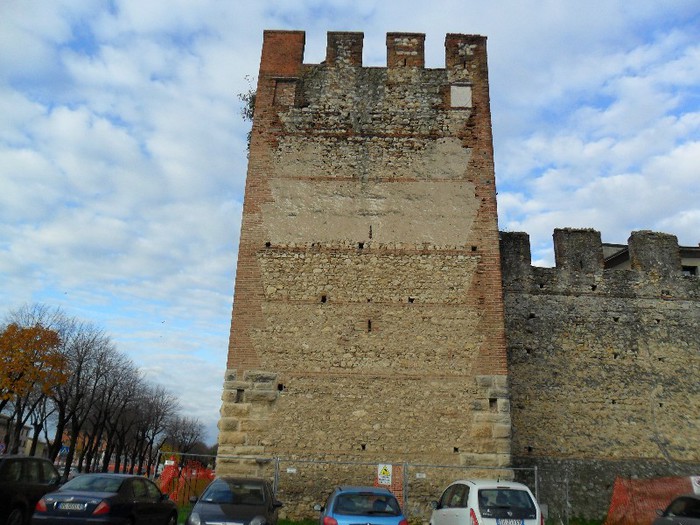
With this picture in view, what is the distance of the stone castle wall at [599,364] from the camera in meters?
15.3

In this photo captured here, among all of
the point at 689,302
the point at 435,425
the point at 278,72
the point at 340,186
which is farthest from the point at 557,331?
the point at 278,72

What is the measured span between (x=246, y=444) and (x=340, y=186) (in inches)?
261

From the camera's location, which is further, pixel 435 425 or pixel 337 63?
pixel 337 63

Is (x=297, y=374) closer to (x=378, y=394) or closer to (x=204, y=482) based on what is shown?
(x=378, y=394)

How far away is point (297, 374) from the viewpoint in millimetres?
12680

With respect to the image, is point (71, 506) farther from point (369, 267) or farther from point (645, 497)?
point (645, 497)

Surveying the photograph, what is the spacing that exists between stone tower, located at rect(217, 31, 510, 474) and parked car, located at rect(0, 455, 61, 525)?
3.55m

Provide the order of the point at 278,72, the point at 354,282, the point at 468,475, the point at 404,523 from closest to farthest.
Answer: the point at 404,523, the point at 468,475, the point at 354,282, the point at 278,72

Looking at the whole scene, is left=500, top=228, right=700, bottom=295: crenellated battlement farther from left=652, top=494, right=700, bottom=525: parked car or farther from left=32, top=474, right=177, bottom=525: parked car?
left=32, top=474, right=177, bottom=525: parked car

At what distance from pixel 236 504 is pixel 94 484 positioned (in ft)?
7.48

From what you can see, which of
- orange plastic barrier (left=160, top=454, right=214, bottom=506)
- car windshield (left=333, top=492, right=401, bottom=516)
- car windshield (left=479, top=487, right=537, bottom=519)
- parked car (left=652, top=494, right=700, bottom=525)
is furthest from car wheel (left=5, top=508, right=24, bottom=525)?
parked car (left=652, top=494, right=700, bottom=525)

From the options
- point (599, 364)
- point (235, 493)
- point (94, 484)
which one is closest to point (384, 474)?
point (235, 493)

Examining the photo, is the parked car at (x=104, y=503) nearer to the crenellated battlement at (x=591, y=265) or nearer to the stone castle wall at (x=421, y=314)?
the stone castle wall at (x=421, y=314)

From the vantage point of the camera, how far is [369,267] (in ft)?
44.4
